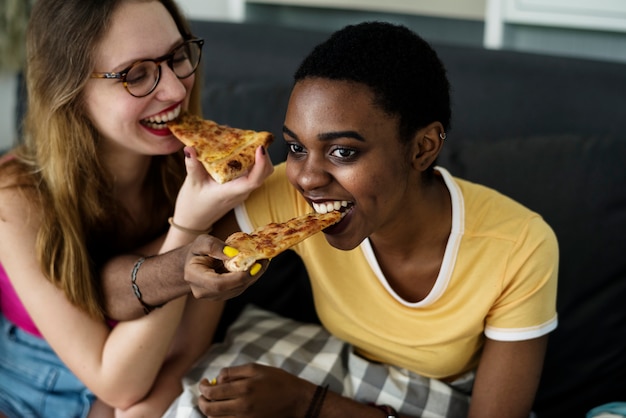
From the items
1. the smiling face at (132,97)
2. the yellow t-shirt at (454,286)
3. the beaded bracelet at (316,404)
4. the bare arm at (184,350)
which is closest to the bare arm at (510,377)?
the yellow t-shirt at (454,286)

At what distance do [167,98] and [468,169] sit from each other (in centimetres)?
77

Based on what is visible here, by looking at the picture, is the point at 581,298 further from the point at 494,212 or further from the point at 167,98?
the point at 167,98

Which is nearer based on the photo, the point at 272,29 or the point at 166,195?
the point at 166,195

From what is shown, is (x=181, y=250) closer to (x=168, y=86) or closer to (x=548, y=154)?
(x=168, y=86)

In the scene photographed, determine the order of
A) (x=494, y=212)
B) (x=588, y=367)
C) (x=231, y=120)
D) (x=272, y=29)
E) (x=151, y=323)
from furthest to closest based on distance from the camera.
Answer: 1. (x=272, y=29)
2. (x=231, y=120)
3. (x=588, y=367)
4. (x=151, y=323)
5. (x=494, y=212)

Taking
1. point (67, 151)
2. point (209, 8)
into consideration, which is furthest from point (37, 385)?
point (209, 8)

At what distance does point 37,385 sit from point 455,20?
2.01 m

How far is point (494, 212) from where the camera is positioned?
1.62 metres

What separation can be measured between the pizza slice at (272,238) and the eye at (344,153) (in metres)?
0.10

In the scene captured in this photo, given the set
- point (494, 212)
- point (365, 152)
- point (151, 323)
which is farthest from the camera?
point (151, 323)

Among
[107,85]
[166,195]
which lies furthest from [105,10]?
[166,195]

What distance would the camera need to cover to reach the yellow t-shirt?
1.57 m

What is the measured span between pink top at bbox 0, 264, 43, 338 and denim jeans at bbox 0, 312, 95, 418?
0.8 inches

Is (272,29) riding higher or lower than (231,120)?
higher
